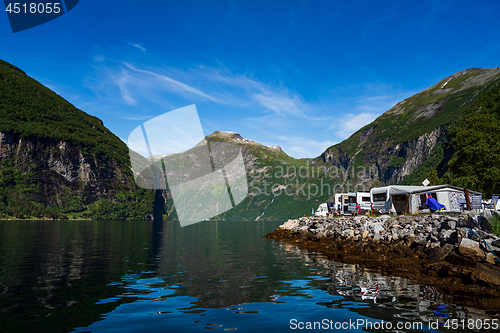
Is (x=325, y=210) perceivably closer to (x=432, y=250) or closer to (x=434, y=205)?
(x=434, y=205)

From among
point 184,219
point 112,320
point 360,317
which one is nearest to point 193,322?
point 112,320

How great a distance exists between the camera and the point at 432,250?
21.3 m

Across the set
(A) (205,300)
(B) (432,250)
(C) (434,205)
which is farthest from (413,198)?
(A) (205,300)

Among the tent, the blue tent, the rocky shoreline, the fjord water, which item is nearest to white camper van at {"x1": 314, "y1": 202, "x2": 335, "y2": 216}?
the tent

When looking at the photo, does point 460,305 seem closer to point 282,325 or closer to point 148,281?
point 282,325

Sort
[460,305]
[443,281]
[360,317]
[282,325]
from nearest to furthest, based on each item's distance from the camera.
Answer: [282,325]
[360,317]
[460,305]
[443,281]

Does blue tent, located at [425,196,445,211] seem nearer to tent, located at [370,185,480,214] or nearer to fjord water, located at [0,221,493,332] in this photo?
tent, located at [370,185,480,214]

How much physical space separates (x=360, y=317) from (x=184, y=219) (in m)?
12.1

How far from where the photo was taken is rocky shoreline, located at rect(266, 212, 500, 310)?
14234 millimetres

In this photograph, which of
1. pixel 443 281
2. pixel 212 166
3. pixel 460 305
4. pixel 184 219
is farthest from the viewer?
pixel 212 166

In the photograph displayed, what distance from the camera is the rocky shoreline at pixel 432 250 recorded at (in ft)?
46.7

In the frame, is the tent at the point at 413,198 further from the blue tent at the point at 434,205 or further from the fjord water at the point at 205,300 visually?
the fjord water at the point at 205,300

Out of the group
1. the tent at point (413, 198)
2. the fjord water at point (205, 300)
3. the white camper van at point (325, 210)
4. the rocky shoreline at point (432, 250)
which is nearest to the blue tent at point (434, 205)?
the tent at point (413, 198)

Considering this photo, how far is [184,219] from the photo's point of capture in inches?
752
